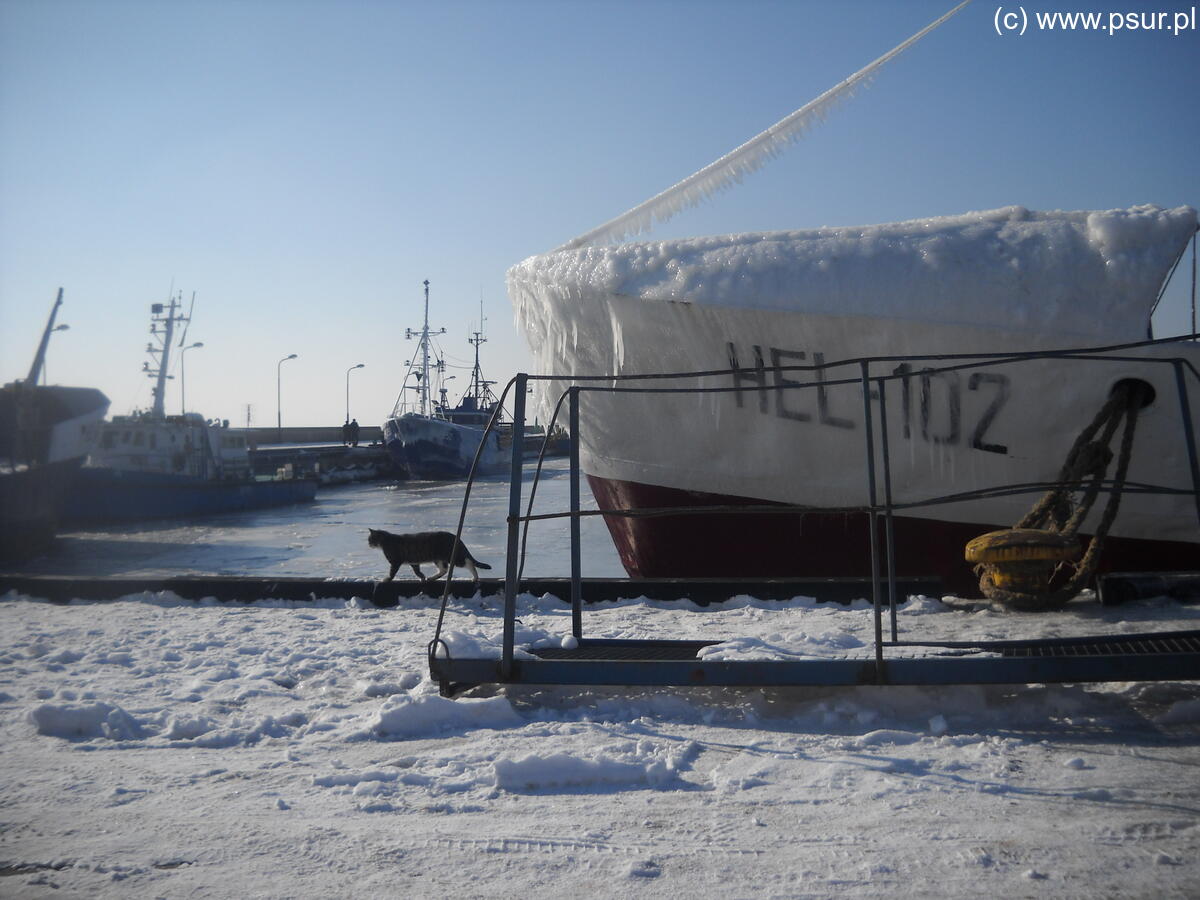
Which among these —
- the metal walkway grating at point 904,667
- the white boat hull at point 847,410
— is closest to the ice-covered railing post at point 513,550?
the metal walkway grating at point 904,667

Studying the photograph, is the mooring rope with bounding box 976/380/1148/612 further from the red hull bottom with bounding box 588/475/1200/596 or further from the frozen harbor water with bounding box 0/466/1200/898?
the red hull bottom with bounding box 588/475/1200/596

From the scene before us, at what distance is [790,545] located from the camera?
25.0 ft

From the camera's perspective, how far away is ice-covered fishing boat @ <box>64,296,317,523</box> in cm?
2500

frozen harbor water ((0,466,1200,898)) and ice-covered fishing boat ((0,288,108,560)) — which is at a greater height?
ice-covered fishing boat ((0,288,108,560))

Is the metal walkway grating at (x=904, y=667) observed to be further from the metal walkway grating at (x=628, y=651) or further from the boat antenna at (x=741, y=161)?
the boat antenna at (x=741, y=161)

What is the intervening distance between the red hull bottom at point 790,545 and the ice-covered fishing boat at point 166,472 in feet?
70.2

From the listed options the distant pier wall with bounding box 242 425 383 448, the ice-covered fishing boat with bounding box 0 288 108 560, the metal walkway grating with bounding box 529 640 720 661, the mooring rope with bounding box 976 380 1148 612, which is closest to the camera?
the metal walkway grating with bounding box 529 640 720 661

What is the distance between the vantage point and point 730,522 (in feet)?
25.5

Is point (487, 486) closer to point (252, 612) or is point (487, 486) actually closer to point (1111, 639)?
point (252, 612)

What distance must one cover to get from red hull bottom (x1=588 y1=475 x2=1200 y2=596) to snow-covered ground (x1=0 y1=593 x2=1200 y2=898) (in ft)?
7.01

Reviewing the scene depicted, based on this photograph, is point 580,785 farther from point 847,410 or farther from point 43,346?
point 43,346

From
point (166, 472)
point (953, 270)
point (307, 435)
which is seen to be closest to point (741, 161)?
point (953, 270)

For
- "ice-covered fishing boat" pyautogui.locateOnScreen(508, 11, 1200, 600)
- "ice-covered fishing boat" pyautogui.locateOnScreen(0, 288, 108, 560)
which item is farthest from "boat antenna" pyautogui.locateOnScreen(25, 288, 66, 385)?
"ice-covered fishing boat" pyautogui.locateOnScreen(508, 11, 1200, 600)

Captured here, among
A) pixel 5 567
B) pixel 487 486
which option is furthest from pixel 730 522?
pixel 487 486
